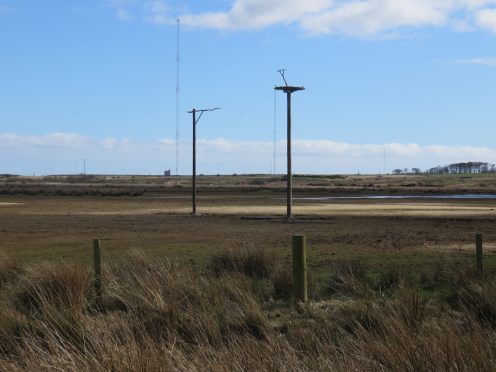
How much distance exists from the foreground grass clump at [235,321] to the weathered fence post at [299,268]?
12.9 inches

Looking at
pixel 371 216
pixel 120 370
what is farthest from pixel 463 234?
pixel 120 370

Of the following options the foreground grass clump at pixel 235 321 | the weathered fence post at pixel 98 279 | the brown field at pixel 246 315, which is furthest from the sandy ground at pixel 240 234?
the weathered fence post at pixel 98 279

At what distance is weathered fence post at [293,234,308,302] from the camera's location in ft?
36.5

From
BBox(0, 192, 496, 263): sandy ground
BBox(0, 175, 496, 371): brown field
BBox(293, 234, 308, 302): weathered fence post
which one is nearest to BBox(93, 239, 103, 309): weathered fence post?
BBox(0, 175, 496, 371): brown field

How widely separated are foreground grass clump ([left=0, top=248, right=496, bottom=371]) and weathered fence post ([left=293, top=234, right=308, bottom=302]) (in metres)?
0.33

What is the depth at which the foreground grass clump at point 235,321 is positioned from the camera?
21.4ft

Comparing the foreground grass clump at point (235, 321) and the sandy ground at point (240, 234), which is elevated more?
the foreground grass clump at point (235, 321)

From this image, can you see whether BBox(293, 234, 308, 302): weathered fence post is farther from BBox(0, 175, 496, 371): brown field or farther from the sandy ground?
the sandy ground

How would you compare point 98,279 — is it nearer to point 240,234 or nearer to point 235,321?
point 235,321

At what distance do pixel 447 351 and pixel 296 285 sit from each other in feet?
17.0

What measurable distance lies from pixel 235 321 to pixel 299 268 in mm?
2134

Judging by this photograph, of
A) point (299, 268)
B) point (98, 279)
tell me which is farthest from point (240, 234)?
point (299, 268)

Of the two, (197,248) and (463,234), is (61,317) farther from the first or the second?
(463,234)

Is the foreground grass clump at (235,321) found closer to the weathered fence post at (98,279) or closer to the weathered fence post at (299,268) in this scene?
the weathered fence post at (98,279)
